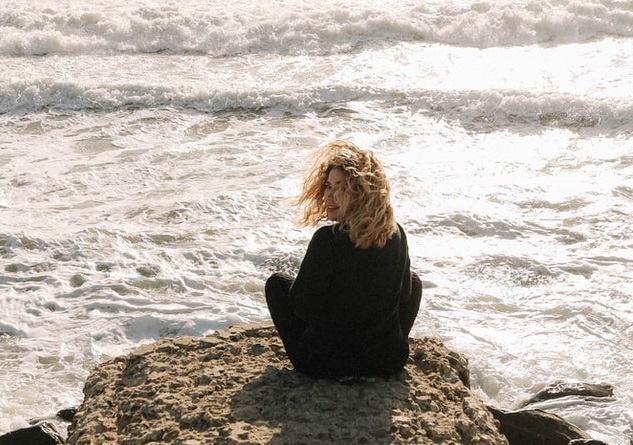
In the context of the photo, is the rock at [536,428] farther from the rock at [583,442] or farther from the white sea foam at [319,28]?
the white sea foam at [319,28]

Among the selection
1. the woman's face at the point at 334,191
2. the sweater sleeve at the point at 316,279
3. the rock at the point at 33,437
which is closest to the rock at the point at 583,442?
the sweater sleeve at the point at 316,279

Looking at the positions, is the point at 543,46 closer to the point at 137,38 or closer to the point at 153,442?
the point at 137,38

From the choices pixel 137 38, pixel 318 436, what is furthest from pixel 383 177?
pixel 137 38

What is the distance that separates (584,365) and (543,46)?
9.01m

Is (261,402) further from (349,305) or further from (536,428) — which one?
(536,428)

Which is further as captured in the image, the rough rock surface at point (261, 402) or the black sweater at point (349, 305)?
the black sweater at point (349, 305)

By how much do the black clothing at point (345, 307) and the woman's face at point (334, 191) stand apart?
97 millimetres

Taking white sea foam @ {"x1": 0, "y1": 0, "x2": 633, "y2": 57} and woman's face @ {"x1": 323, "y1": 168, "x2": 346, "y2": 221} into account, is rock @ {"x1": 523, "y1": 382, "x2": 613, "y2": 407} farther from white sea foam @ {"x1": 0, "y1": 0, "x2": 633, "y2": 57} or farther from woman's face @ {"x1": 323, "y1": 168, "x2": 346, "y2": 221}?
white sea foam @ {"x1": 0, "y1": 0, "x2": 633, "y2": 57}

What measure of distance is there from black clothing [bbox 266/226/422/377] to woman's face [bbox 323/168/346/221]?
10 cm

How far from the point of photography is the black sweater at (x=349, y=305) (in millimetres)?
4465

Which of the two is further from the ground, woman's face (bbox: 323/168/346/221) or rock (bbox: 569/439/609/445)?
woman's face (bbox: 323/168/346/221)

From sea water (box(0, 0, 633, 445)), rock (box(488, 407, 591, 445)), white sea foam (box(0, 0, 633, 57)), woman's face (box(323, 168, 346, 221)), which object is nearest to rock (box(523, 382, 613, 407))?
sea water (box(0, 0, 633, 445))

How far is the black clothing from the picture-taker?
447cm

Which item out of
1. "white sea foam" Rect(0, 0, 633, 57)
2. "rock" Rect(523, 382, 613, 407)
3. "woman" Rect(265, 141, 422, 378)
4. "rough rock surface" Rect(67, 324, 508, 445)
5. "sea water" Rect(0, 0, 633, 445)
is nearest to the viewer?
"rough rock surface" Rect(67, 324, 508, 445)
